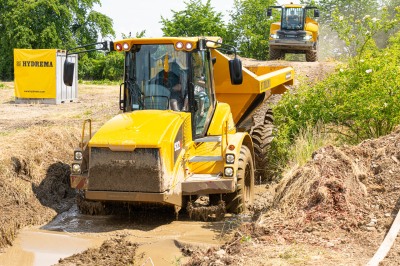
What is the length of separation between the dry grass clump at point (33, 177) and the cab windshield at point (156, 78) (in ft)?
6.57

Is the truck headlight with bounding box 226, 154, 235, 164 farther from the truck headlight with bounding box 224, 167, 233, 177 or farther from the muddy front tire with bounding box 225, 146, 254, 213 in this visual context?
the muddy front tire with bounding box 225, 146, 254, 213

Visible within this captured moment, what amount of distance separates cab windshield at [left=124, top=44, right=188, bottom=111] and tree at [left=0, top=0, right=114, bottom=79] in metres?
37.8

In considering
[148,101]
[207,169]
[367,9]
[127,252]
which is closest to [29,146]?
[148,101]

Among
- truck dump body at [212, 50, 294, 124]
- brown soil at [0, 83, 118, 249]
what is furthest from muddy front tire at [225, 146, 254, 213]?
brown soil at [0, 83, 118, 249]

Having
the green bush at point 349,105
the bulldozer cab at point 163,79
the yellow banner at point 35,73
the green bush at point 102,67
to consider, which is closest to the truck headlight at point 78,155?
the bulldozer cab at point 163,79

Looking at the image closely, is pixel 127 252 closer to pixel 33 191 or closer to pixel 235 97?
pixel 33 191

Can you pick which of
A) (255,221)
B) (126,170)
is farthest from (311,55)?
(255,221)

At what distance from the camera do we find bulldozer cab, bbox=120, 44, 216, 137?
972 centimetres

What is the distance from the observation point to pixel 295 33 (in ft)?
93.4

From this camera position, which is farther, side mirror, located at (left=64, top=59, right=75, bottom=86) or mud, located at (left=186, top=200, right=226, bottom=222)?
side mirror, located at (left=64, top=59, right=75, bottom=86)

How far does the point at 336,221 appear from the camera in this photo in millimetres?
7480

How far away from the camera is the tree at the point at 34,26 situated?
1821 inches

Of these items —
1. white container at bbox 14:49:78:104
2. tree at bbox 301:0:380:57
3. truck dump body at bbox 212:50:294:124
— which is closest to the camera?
truck dump body at bbox 212:50:294:124

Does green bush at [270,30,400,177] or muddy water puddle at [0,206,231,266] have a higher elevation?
green bush at [270,30,400,177]
